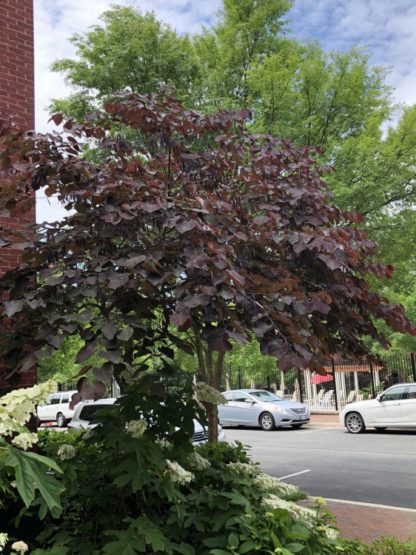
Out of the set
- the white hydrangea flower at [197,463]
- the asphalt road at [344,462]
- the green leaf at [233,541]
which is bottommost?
the asphalt road at [344,462]

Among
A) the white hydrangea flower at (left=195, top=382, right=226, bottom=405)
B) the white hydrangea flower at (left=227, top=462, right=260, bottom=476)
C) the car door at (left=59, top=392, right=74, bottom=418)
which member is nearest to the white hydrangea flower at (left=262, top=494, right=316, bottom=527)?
the white hydrangea flower at (left=227, top=462, right=260, bottom=476)

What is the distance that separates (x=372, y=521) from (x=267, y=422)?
45.7 ft

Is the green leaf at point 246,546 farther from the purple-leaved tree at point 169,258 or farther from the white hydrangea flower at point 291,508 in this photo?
the purple-leaved tree at point 169,258

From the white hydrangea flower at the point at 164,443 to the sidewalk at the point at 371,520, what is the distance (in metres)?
3.01

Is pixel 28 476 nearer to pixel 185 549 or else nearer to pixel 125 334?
pixel 125 334

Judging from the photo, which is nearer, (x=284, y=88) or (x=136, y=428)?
(x=136, y=428)

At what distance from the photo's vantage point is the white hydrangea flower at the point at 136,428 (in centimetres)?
374

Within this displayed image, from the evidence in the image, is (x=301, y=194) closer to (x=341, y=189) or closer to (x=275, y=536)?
(x=275, y=536)

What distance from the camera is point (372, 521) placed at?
714 cm

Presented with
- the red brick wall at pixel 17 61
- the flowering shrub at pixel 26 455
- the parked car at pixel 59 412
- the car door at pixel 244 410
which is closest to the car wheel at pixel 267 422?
the car door at pixel 244 410

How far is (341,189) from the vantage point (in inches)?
378

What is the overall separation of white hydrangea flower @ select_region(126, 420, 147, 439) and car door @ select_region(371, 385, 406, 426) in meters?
14.9

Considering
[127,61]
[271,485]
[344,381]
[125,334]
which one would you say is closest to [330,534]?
[271,485]

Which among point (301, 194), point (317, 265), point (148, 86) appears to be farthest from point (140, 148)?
point (148, 86)
